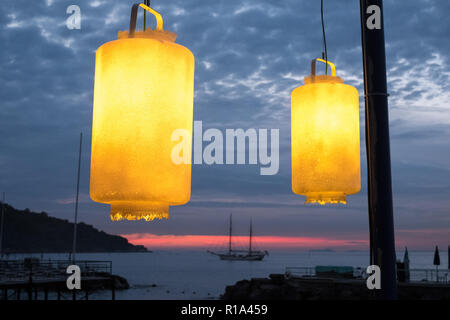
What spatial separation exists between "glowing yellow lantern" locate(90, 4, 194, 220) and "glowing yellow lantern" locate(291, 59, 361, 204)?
0.84 meters

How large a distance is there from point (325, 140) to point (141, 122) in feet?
3.17

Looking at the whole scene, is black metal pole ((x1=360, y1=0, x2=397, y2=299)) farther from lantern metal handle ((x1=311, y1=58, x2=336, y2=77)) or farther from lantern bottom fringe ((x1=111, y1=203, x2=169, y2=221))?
lantern bottom fringe ((x1=111, y1=203, x2=169, y2=221))

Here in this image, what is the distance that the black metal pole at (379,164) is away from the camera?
2006 millimetres

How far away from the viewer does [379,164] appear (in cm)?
202

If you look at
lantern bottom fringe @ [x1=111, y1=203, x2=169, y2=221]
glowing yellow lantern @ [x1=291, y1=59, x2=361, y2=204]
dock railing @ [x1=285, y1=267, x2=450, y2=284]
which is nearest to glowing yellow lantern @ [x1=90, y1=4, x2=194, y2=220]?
lantern bottom fringe @ [x1=111, y1=203, x2=169, y2=221]

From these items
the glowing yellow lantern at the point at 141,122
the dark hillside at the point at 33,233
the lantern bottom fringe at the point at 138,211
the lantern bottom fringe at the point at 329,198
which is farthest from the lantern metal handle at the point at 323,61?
the dark hillside at the point at 33,233

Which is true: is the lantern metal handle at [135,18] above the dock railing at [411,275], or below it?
above

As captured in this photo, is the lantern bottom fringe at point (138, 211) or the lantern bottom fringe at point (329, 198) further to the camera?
the lantern bottom fringe at point (329, 198)

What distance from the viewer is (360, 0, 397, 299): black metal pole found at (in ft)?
6.58

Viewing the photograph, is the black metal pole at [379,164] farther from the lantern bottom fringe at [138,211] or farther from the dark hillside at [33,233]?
the dark hillside at [33,233]

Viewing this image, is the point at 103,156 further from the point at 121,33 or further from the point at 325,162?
the point at 325,162

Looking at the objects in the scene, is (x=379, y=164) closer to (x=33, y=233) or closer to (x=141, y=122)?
(x=141, y=122)

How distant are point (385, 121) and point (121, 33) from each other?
4.02 ft
